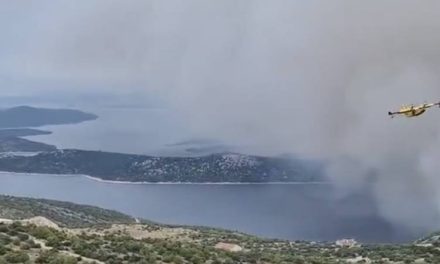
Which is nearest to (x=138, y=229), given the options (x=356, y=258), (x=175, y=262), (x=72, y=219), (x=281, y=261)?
(x=356, y=258)

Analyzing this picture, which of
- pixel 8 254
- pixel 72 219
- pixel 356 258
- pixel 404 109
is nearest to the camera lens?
pixel 404 109

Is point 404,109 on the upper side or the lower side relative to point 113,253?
upper

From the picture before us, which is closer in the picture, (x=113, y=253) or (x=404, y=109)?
(x=404, y=109)

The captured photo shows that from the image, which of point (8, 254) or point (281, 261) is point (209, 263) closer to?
point (281, 261)

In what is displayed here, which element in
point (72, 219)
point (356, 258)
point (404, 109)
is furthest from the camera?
point (72, 219)

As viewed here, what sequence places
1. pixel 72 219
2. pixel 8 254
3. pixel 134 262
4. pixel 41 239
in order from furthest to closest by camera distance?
1. pixel 72 219
2. pixel 41 239
3. pixel 134 262
4. pixel 8 254

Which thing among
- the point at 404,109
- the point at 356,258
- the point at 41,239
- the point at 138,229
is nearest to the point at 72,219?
the point at 138,229

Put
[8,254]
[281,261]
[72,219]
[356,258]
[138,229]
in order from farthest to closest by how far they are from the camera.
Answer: [72,219], [138,229], [356,258], [281,261], [8,254]

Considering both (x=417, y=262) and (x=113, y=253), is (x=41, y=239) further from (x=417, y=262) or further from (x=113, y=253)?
(x=417, y=262)

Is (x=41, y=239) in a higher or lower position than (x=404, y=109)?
lower
